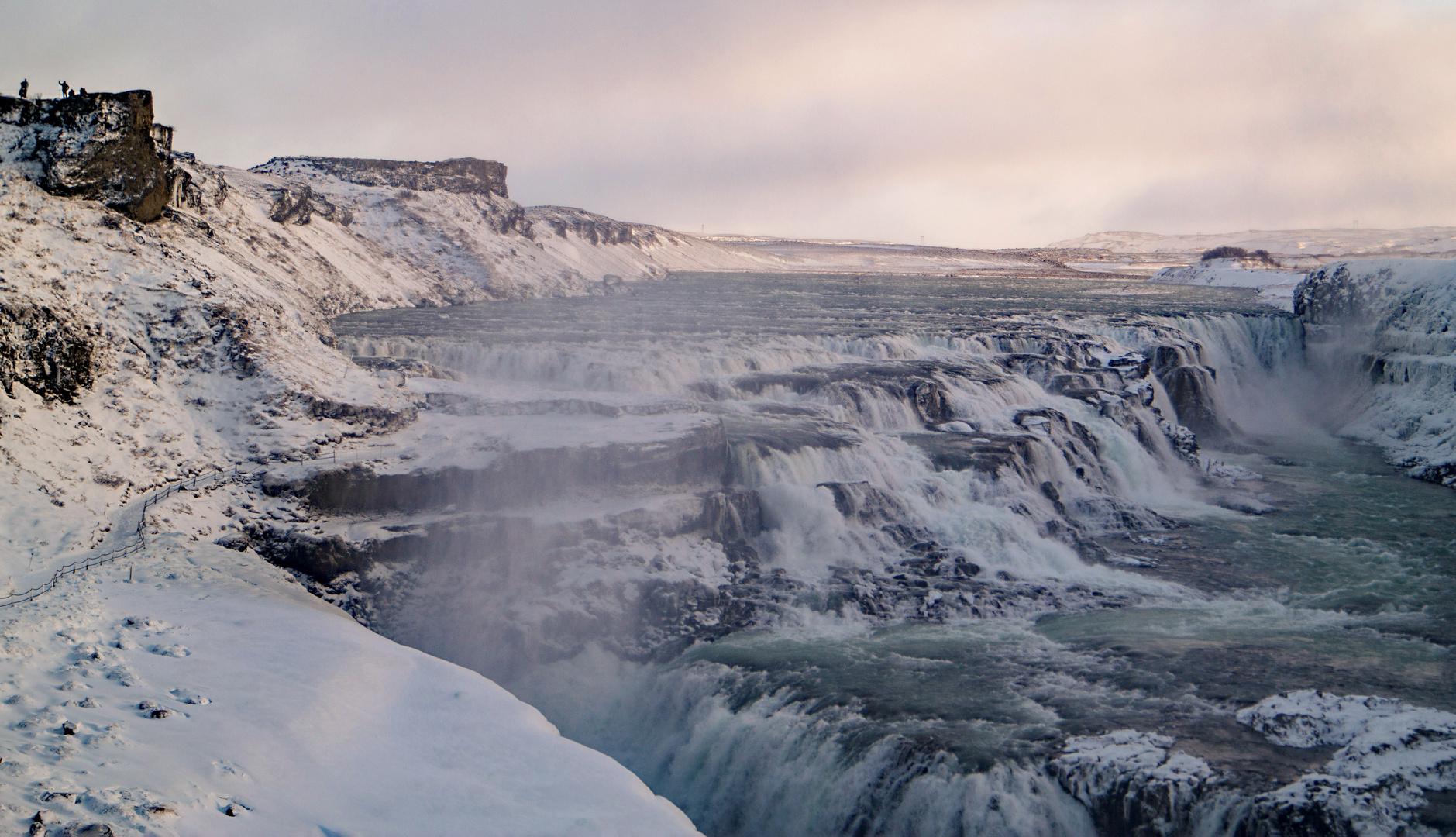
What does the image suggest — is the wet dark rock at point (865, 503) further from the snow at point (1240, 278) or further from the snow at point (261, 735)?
the snow at point (1240, 278)

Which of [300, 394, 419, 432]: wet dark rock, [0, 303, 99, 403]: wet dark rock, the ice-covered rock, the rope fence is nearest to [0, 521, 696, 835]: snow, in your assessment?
the rope fence

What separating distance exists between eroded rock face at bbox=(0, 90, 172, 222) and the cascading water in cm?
798

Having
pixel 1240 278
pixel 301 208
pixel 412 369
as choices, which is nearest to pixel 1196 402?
pixel 412 369

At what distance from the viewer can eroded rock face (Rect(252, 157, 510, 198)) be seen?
251 ft

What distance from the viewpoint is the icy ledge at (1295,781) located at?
28.8 ft

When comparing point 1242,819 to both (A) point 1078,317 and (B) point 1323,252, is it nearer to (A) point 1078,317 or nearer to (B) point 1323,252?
(A) point 1078,317

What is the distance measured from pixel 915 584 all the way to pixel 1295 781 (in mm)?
8351

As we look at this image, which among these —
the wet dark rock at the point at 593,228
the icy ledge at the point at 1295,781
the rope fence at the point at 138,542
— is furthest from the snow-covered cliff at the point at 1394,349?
the wet dark rock at the point at 593,228

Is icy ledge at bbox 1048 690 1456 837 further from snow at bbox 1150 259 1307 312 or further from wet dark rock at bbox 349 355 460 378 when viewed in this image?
snow at bbox 1150 259 1307 312

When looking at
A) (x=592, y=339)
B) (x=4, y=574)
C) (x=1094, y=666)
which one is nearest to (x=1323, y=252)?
(x=592, y=339)

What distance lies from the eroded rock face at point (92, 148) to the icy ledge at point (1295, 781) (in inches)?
897

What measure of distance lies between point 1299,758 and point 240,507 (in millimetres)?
16824

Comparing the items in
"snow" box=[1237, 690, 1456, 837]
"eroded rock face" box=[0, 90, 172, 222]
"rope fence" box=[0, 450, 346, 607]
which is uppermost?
"eroded rock face" box=[0, 90, 172, 222]

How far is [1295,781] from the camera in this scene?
368 inches
